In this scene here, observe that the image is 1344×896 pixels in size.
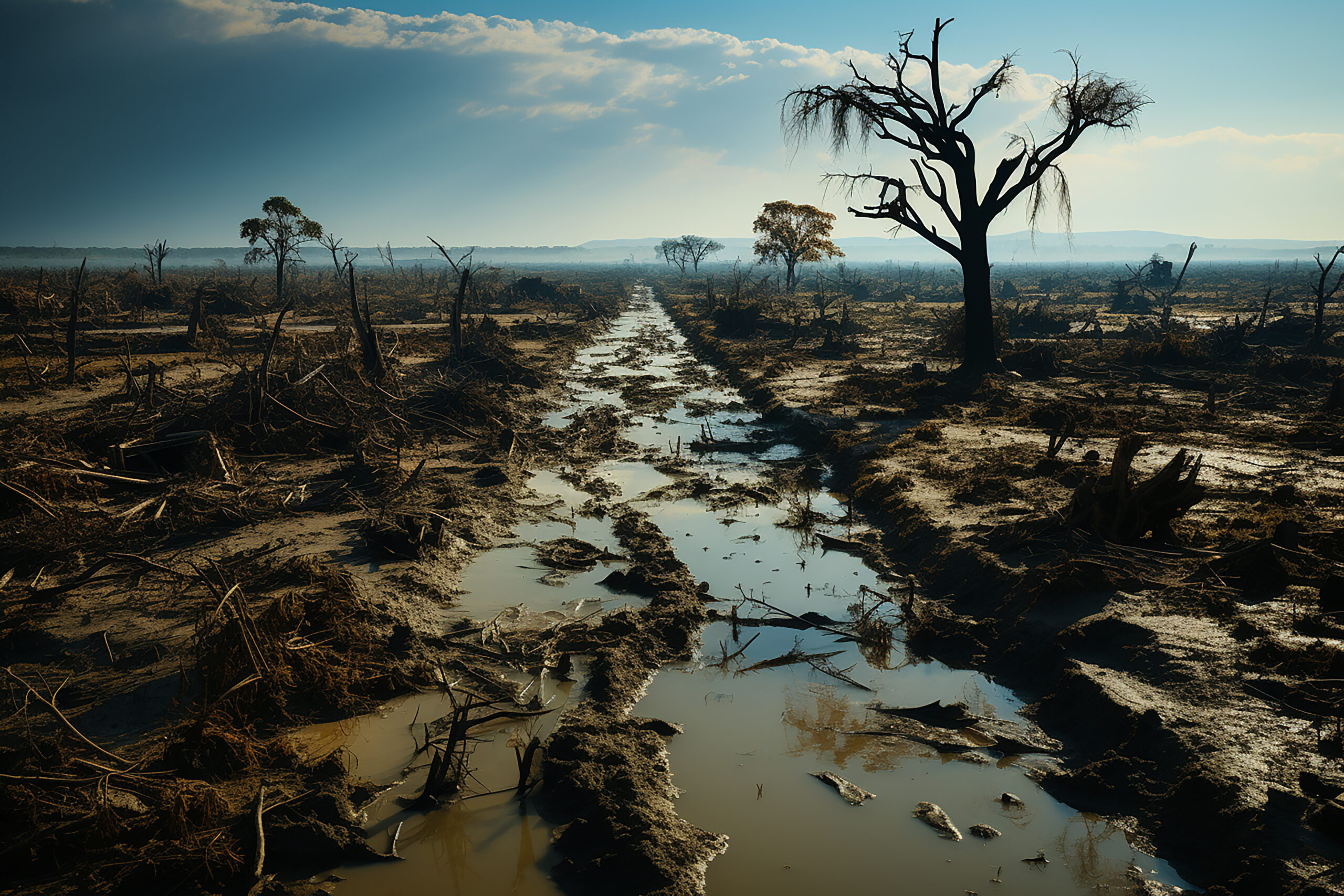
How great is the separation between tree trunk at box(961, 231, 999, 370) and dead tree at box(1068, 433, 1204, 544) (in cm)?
1165

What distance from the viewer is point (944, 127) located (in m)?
16.5

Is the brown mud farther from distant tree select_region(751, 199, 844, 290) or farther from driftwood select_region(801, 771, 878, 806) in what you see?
distant tree select_region(751, 199, 844, 290)

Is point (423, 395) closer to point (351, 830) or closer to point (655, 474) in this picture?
point (655, 474)

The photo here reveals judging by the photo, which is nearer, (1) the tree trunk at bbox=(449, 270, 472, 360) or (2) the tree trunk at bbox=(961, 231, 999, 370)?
(1) the tree trunk at bbox=(449, 270, 472, 360)

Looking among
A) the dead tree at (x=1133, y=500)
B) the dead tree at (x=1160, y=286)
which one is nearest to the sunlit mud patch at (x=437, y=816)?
the dead tree at (x=1133, y=500)

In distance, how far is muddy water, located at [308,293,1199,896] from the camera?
12.6ft

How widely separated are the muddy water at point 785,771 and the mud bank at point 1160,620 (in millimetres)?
378

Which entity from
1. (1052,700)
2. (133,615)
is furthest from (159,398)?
(1052,700)

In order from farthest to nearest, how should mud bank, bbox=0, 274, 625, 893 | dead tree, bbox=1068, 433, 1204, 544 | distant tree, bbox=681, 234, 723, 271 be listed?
distant tree, bbox=681, 234, 723, 271
dead tree, bbox=1068, 433, 1204, 544
mud bank, bbox=0, 274, 625, 893

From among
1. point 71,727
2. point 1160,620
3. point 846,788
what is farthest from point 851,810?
point 71,727

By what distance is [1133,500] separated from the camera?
21.9ft

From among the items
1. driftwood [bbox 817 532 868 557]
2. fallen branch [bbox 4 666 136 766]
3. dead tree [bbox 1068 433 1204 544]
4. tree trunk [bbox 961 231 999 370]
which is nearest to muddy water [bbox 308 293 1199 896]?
driftwood [bbox 817 532 868 557]

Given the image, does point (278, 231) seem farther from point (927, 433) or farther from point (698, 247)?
point (698, 247)

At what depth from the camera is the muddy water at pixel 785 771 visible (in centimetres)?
385
